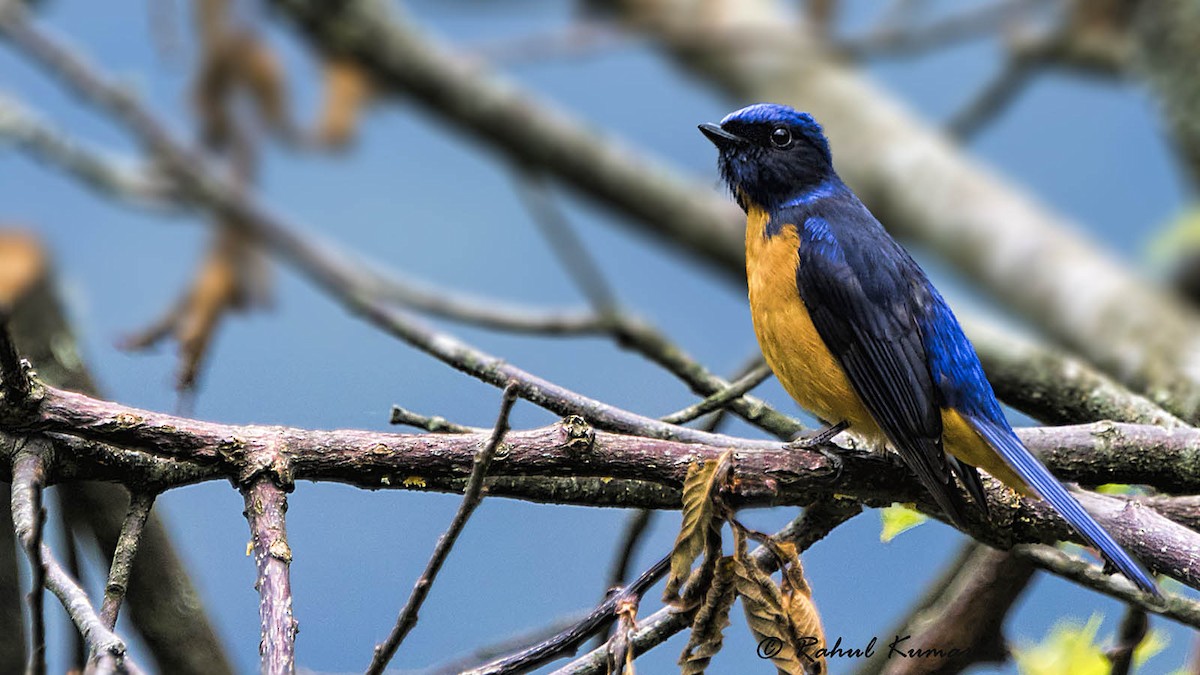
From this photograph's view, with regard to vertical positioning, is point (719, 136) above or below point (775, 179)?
above

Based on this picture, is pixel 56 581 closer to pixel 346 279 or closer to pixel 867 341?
pixel 867 341

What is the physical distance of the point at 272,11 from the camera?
9.17 meters

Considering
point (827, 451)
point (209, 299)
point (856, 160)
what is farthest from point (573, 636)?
point (856, 160)

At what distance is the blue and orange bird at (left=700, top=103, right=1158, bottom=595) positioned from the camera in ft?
9.84

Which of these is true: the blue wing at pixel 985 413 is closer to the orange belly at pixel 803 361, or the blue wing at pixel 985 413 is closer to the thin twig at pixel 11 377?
the orange belly at pixel 803 361

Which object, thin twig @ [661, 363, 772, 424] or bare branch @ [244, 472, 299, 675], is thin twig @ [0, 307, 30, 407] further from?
thin twig @ [661, 363, 772, 424]

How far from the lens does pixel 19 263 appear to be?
9.16ft

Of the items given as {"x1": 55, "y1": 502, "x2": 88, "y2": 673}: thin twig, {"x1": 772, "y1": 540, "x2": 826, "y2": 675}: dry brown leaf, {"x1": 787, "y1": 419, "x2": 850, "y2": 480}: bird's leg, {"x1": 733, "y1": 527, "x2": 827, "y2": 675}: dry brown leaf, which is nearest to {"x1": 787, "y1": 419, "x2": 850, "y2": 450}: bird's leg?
{"x1": 787, "y1": 419, "x2": 850, "y2": 480}: bird's leg

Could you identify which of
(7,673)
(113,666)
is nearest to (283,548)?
(113,666)

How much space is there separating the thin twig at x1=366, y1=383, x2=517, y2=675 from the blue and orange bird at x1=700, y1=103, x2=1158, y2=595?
1322 millimetres

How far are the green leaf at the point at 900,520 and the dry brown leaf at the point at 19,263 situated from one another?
2013mm

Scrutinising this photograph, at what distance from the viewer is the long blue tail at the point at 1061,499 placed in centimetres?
245

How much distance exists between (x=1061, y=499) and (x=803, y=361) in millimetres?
821

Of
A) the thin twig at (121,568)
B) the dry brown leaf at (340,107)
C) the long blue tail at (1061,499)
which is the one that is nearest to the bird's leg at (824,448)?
the long blue tail at (1061,499)
